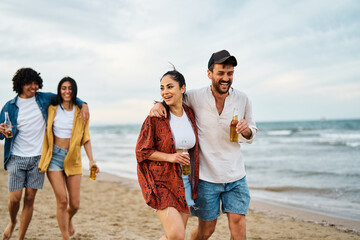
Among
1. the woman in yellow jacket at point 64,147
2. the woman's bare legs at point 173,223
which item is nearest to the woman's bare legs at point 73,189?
the woman in yellow jacket at point 64,147

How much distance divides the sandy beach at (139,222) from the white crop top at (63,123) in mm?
1869

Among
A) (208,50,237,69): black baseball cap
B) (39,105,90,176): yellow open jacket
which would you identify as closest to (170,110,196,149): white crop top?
(208,50,237,69): black baseball cap

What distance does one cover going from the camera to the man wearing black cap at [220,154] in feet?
11.4

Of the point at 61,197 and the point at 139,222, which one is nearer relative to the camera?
the point at 61,197

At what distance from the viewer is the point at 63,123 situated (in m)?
4.51

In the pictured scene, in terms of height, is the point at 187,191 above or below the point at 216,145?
below

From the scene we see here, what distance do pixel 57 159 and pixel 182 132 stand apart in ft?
6.95

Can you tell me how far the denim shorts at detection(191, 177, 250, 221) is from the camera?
11.6 feet

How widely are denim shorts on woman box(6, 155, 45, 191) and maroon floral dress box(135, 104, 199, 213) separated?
2033 mm

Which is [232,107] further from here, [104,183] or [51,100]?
[104,183]

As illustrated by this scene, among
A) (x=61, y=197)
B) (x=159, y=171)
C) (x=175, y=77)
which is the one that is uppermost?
(x=175, y=77)

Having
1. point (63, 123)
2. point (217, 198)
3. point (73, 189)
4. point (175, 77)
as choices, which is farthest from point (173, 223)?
point (63, 123)

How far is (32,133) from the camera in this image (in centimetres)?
445

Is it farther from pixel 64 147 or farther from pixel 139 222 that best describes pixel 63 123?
pixel 139 222
